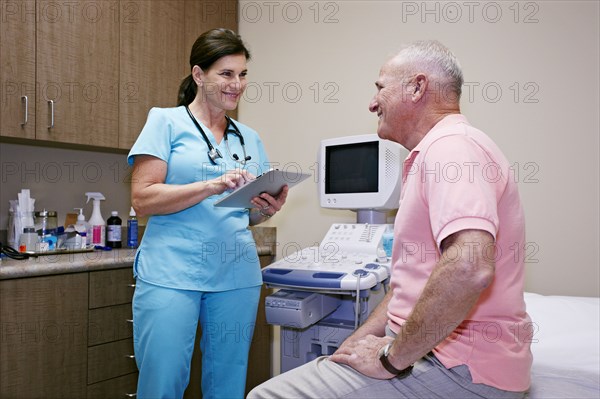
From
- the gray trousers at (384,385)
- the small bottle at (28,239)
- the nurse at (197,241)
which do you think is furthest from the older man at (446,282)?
the small bottle at (28,239)

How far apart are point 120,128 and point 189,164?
0.89 metres

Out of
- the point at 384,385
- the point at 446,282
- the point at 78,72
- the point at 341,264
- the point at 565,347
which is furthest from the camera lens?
the point at 78,72

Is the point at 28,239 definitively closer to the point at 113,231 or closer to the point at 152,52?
the point at 113,231

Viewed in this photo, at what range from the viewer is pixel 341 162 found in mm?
2154

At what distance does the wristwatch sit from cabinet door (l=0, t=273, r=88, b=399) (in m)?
1.28

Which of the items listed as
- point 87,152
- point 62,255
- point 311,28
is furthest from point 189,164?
point 311,28

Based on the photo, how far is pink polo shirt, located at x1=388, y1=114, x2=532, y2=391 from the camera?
877mm

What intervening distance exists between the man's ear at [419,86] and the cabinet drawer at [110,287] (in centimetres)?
137

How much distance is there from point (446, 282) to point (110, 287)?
4.81 ft

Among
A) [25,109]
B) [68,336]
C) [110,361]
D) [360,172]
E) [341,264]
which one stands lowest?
[110,361]

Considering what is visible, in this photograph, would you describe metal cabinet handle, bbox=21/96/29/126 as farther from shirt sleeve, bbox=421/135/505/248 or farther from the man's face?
shirt sleeve, bbox=421/135/505/248

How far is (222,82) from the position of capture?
1.59m

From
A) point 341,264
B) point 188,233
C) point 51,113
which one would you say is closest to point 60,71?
point 51,113

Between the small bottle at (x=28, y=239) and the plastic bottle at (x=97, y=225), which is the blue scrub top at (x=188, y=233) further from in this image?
the plastic bottle at (x=97, y=225)
